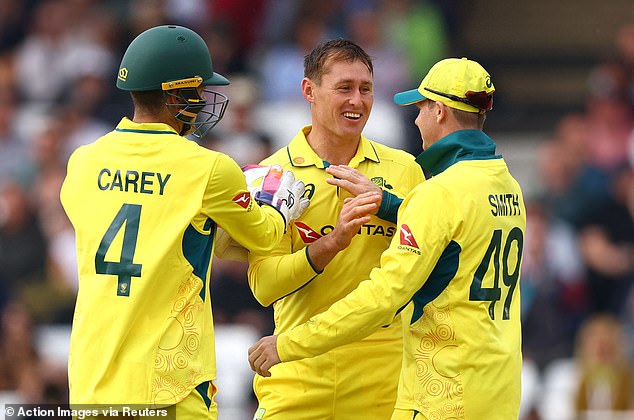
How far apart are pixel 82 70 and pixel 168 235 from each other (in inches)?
307

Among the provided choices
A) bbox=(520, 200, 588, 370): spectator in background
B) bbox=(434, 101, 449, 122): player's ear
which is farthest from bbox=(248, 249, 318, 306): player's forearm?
bbox=(520, 200, 588, 370): spectator in background

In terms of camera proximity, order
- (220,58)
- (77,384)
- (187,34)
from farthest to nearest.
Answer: (220,58) → (187,34) → (77,384)

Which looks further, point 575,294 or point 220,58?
point 220,58

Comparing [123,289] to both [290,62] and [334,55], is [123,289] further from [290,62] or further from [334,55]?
[290,62]

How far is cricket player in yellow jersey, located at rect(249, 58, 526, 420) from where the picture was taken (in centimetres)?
490

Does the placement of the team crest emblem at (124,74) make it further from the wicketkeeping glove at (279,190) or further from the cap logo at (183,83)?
the wicketkeeping glove at (279,190)

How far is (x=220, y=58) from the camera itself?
1192 cm

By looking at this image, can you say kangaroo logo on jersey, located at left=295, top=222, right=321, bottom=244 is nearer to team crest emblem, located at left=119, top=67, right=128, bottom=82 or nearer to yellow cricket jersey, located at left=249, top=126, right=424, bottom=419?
yellow cricket jersey, located at left=249, top=126, right=424, bottom=419

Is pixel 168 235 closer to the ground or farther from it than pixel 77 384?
farther from it

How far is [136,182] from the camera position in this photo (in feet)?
15.6

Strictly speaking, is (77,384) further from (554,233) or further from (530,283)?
(554,233)

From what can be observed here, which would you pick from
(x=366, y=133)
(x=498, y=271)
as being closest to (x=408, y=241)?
(x=498, y=271)

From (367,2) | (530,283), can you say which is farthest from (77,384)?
(367,2)

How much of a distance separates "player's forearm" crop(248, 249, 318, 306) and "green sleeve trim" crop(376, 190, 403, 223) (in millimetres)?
383
